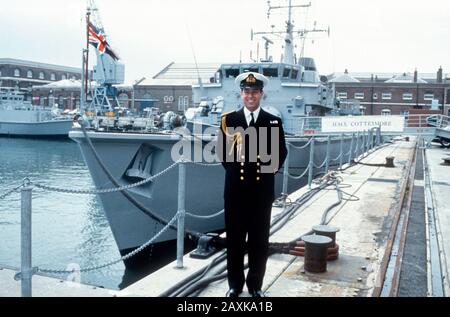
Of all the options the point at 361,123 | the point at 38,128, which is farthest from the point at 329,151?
the point at 38,128

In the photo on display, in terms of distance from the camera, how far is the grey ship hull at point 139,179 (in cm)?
741

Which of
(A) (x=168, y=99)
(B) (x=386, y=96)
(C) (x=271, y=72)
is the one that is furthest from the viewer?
(A) (x=168, y=99)

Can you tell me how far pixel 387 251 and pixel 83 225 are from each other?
8700 millimetres

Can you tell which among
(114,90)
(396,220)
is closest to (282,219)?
(396,220)

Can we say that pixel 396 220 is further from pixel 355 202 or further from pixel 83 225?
pixel 83 225

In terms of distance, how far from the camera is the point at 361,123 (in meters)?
16.2

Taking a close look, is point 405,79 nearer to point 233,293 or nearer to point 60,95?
point 60,95

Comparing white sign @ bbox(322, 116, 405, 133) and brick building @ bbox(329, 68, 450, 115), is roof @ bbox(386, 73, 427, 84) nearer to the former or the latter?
brick building @ bbox(329, 68, 450, 115)

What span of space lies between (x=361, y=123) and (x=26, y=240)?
14958mm

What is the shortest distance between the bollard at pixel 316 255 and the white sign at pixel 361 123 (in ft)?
32.9

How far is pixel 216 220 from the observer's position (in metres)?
9.03

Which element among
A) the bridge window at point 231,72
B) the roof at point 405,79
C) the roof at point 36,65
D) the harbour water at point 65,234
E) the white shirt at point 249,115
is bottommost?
the harbour water at point 65,234

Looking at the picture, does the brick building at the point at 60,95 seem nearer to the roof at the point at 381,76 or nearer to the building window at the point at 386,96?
the roof at the point at 381,76

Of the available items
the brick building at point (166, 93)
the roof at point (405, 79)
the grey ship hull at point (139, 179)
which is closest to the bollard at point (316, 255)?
the grey ship hull at point (139, 179)
